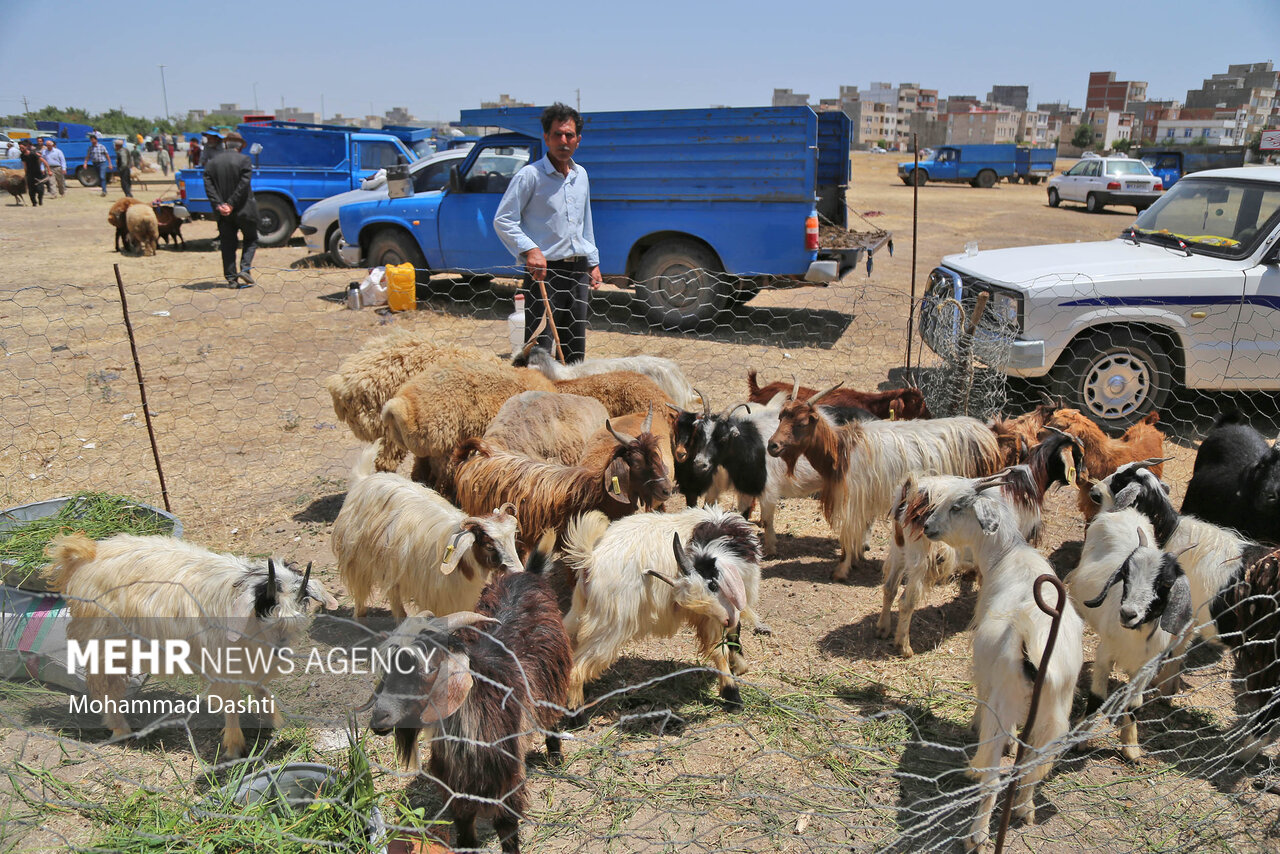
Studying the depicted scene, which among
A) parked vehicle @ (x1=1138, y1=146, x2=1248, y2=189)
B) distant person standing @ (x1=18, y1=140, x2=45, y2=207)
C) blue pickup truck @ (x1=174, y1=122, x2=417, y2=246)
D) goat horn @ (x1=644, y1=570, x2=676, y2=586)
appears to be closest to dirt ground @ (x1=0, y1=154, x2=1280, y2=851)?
goat horn @ (x1=644, y1=570, x2=676, y2=586)

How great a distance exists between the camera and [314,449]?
6.58 metres

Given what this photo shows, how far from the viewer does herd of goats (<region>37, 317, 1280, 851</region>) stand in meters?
2.86

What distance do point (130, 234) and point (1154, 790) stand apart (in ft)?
59.6

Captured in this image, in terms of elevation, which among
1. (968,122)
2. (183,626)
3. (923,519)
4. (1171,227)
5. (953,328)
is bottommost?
(183,626)

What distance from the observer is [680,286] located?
33.4ft

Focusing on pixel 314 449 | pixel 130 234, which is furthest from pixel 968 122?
pixel 314 449

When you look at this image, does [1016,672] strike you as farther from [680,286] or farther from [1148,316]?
[680,286]

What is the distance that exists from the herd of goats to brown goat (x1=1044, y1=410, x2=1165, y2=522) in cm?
2

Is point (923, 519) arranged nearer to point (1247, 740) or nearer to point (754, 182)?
point (1247, 740)

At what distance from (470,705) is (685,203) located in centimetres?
833

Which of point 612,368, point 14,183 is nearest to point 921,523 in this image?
point 612,368

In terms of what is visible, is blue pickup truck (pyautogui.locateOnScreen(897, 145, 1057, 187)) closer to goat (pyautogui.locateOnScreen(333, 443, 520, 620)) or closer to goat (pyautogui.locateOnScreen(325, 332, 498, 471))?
goat (pyautogui.locateOnScreen(325, 332, 498, 471))

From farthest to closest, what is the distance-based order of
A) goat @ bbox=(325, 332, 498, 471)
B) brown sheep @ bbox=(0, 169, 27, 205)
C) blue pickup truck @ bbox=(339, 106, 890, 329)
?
brown sheep @ bbox=(0, 169, 27, 205) → blue pickup truck @ bbox=(339, 106, 890, 329) → goat @ bbox=(325, 332, 498, 471)

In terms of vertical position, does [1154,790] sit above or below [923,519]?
below
